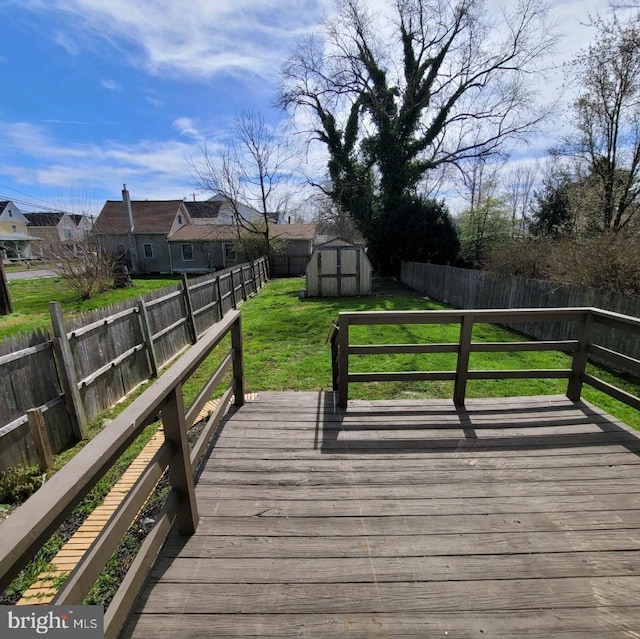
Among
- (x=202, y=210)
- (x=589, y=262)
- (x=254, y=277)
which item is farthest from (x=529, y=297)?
(x=202, y=210)

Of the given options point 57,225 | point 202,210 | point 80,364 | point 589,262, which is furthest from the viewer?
point 202,210

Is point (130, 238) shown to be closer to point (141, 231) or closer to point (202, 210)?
point (141, 231)

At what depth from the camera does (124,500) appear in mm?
1341

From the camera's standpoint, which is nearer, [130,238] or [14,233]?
[130,238]

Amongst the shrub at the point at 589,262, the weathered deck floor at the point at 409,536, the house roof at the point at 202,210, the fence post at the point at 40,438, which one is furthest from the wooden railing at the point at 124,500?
the house roof at the point at 202,210

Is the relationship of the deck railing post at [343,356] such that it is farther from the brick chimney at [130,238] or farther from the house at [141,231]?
the brick chimney at [130,238]

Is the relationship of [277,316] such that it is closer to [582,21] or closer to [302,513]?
[302,513]

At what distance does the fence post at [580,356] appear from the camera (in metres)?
3.34

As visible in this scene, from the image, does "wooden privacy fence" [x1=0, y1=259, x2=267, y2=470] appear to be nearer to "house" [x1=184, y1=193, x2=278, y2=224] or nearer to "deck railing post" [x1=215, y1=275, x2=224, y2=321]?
"deck railing post" [x1=215, y1=275, x2=224, y2=321]

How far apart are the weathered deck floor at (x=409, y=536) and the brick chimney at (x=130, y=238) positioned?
2588cm

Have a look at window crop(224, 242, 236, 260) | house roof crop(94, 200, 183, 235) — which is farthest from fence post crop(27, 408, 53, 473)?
house roof crop(94, 200, 183, 235)

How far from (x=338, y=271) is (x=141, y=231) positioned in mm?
18003

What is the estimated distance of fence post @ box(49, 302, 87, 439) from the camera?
3848mm

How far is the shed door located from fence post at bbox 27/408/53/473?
36.6 ft
